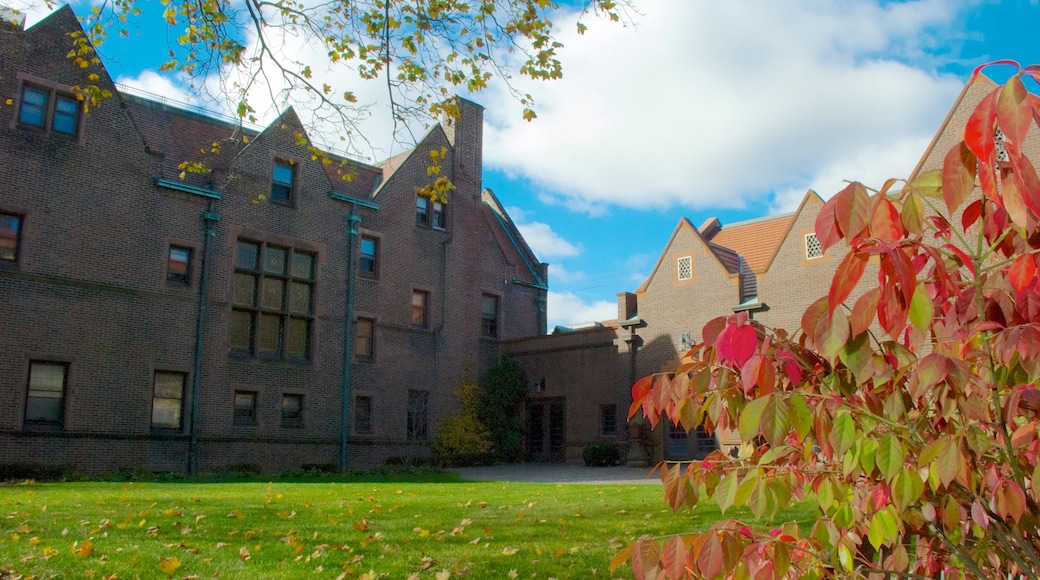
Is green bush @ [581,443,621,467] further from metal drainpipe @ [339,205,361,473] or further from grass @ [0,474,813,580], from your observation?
grass @ [0,474,813,580]

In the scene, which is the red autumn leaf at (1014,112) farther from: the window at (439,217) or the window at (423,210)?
the window at (439,217)

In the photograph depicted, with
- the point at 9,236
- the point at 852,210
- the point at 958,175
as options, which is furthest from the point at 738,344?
the point at 9,236

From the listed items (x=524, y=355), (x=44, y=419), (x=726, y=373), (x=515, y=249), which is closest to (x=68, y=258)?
(x=44, y=419)

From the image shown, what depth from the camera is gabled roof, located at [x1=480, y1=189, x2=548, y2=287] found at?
1489 inches

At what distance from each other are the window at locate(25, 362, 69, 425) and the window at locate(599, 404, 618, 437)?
1790 centimetres

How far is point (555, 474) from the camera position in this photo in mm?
25781

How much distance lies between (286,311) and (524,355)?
10363mm

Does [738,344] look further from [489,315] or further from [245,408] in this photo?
[489,315]

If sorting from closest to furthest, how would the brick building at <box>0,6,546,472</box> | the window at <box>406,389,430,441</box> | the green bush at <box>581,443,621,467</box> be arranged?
the brick building at <box>0,6,546,472</box>, the green bush at <box>581,443,621,467</box>, the window at <box>406,389,430,441</box>

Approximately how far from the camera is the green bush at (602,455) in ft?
97.4

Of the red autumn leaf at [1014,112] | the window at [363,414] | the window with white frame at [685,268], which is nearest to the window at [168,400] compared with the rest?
the window at [363,414]

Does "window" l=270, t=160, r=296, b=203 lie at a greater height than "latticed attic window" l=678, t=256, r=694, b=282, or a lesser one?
greater

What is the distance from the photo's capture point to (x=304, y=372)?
91.7ft

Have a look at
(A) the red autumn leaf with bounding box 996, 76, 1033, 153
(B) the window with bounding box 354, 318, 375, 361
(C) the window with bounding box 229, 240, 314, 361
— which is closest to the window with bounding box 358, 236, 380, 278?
(B) the window with bounding box 354, 318, 375, 361
